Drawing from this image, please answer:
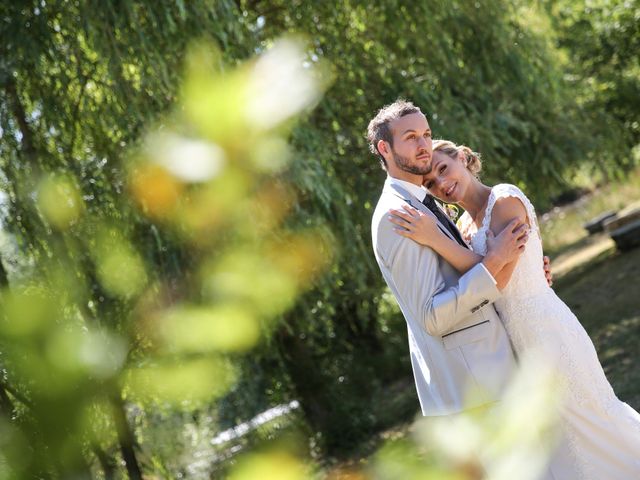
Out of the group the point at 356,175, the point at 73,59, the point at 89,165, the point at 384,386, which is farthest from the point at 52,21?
the point at 384,386

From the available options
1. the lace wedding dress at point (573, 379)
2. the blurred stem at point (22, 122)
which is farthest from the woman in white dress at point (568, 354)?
the blurred stem at point (22, 122)

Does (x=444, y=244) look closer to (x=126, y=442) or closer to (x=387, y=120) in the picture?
Answer: (x=387, y=120)

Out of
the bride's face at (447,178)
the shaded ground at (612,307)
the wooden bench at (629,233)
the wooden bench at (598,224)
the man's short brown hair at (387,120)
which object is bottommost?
the shaded ground at (612,307)

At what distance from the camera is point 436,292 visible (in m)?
2.84

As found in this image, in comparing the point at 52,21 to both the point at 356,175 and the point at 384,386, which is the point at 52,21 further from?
the point at 384,386

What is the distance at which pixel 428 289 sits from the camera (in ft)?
9.34

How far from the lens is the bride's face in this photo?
330cm

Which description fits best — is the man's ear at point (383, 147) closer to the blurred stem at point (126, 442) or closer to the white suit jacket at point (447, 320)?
the white suit jacket at point (447, 320)

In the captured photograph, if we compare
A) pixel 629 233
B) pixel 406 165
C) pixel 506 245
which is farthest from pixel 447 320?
pixel 629 233

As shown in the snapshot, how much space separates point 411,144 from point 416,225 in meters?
0.36

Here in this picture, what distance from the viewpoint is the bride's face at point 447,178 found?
330cm

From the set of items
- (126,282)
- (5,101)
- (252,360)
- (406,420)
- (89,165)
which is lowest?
(406,420)

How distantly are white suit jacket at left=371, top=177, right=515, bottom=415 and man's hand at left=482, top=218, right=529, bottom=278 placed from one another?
9cm

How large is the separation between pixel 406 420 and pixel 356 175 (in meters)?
2.70
